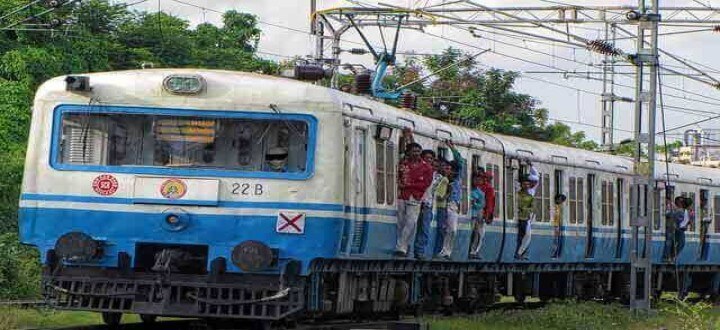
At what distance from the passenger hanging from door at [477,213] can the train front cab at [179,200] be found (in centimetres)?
615

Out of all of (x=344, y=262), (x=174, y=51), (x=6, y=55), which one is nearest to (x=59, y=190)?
(x=344, y=262)

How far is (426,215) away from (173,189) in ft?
14.6

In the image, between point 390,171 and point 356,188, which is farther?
point 390,171

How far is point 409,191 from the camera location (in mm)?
17641

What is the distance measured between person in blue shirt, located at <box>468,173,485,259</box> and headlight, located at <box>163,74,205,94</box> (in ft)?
22.2

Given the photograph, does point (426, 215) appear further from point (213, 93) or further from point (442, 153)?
point (213, 93)

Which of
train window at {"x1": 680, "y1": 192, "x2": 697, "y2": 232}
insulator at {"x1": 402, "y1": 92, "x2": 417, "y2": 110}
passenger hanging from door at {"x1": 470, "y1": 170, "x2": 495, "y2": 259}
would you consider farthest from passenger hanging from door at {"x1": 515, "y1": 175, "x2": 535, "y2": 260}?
train window at {"x1": 680, "y1": 192, "x2": 697, "y2": 232}

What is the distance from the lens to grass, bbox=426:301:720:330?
18.0m

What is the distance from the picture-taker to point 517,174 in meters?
23.5

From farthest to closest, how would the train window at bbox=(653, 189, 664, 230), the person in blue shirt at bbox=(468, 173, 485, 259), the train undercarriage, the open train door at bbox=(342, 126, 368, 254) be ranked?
the train window at bbox=(653, 189, 664, 230) < the person in blue shirt at bbox=(468, 173, 485, 259) < the open train door at bbox=(342, 126, 368, 254) < the train undercarriage

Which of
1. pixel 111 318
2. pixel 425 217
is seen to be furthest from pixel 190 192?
pixel 425 217

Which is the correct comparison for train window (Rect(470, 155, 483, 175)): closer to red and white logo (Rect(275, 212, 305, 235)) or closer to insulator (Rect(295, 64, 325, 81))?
insulator (Rect(295, 64, 325, 81))

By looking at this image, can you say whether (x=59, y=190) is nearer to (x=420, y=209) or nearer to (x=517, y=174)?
(x=420, y=209)

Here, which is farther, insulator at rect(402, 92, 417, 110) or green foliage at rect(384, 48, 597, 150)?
green foliage at rect(384, 48, 597, 150)
